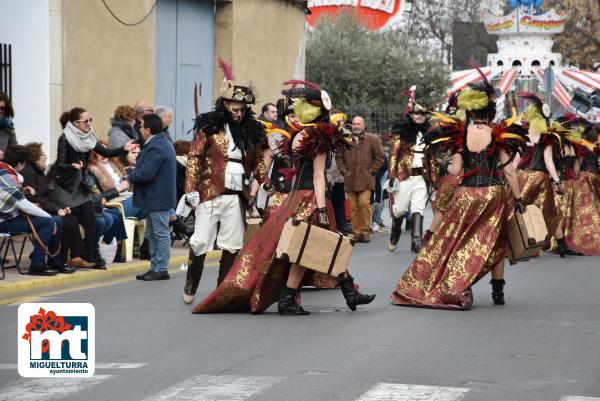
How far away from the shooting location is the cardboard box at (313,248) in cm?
1102

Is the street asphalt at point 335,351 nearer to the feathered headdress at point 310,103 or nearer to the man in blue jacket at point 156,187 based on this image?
the man in blue jacket at point 156,187

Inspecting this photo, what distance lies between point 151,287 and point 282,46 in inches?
563

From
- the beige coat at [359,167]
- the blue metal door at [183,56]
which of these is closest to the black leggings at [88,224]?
Answer: the beige coat at [359,167]

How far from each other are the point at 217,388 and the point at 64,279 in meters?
6.17

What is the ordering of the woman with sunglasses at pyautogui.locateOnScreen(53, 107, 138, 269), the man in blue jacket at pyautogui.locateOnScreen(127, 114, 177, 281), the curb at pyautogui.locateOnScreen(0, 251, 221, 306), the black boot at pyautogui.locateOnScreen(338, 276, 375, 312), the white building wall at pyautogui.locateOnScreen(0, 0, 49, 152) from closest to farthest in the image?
1. the black boot at pyautogui.locateOnScreen(338, 276, 375, 312)
2. the curb at pyautogui.locateOnScreen(0, 251, 221, 306)
3. the man in blue jacket at pyautogui.locateOnScreen(127, 114, 177, 281)
4. the woman with sunglasses at pyautogui.locateOnScreen(53, 107, 138, 269)
5. the white building wall at pyautogui.locateOnScreen(0, 0, 49, 152)

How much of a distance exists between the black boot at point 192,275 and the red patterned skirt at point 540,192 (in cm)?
641

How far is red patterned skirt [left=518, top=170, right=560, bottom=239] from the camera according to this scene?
1730cm

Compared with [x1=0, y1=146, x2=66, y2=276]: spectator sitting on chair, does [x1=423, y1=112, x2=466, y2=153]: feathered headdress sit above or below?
above

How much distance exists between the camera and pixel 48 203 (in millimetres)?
14391

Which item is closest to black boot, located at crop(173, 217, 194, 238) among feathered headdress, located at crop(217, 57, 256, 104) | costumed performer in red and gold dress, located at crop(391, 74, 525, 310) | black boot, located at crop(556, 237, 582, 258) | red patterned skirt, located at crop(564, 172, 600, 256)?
black boot, located at crop(556, 237, 582, 258)

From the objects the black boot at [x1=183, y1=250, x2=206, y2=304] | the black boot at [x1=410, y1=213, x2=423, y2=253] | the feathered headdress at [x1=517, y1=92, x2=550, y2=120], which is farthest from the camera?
the black boot at [x1=410, y1=213, x2=423, y2=253]

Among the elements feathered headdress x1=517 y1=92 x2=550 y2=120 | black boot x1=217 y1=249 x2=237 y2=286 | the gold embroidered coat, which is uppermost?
feathered headdress x1=517 y1=92 x2=550 y2=120

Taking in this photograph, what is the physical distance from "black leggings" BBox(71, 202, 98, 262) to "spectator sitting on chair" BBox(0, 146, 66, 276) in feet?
1.77

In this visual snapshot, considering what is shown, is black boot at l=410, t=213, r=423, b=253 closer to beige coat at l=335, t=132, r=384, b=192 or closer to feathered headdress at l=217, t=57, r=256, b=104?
beige coat at l=335, t=132, r=384, b=192
